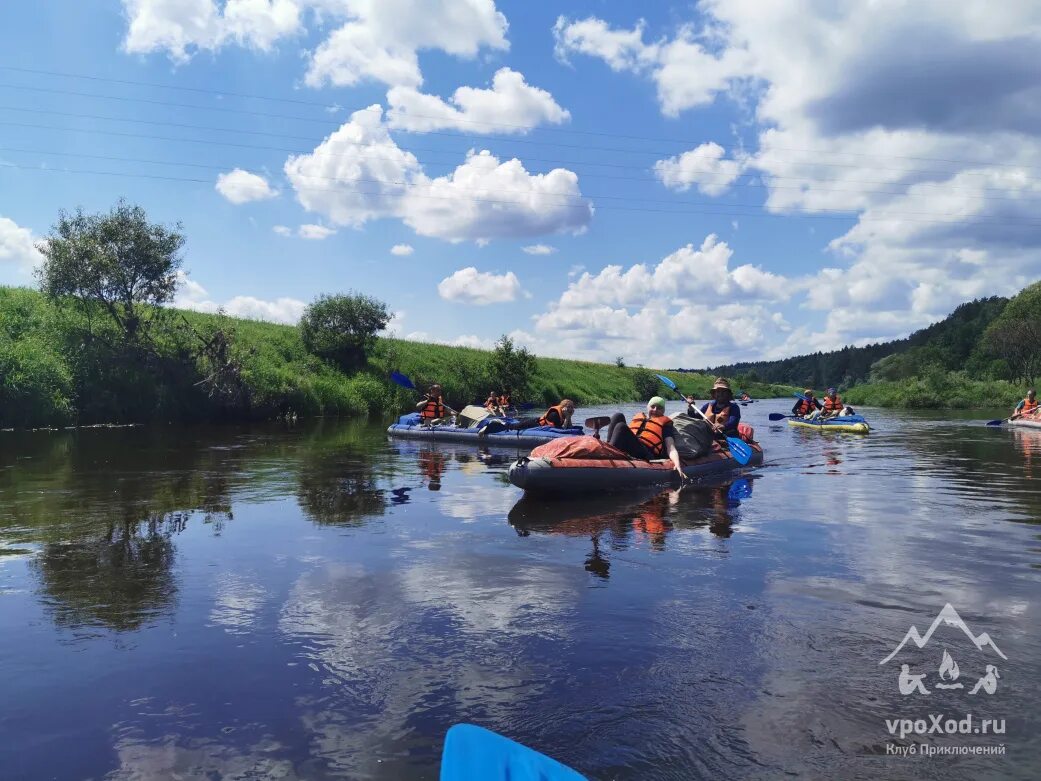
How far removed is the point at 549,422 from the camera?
1967cm

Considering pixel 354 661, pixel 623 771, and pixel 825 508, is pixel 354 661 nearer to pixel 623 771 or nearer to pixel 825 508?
pixel 623 771

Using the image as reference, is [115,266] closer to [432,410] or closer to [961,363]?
[432,410]

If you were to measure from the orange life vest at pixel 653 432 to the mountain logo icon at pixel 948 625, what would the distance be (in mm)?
6714

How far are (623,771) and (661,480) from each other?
28.6 ft

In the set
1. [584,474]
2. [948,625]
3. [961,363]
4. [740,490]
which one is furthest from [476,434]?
[961,363]

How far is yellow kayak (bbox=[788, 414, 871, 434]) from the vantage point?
25.6m

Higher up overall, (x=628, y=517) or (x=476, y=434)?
(x=476, y=434)

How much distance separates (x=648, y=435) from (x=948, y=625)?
713 centimetres

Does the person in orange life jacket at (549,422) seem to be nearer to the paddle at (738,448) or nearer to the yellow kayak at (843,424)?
the paddle at (738,448)

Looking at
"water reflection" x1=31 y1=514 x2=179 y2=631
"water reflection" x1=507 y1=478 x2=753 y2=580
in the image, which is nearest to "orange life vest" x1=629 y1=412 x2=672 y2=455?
"water reflection" x1=507 y1=478 x2=753 y2=580

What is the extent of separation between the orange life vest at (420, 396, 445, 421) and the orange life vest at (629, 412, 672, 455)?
35.9 ft

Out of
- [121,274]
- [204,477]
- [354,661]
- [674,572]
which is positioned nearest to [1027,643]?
[674,572]

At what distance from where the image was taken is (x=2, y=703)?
430 centimetres

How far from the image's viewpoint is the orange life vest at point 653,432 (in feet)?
41.1
